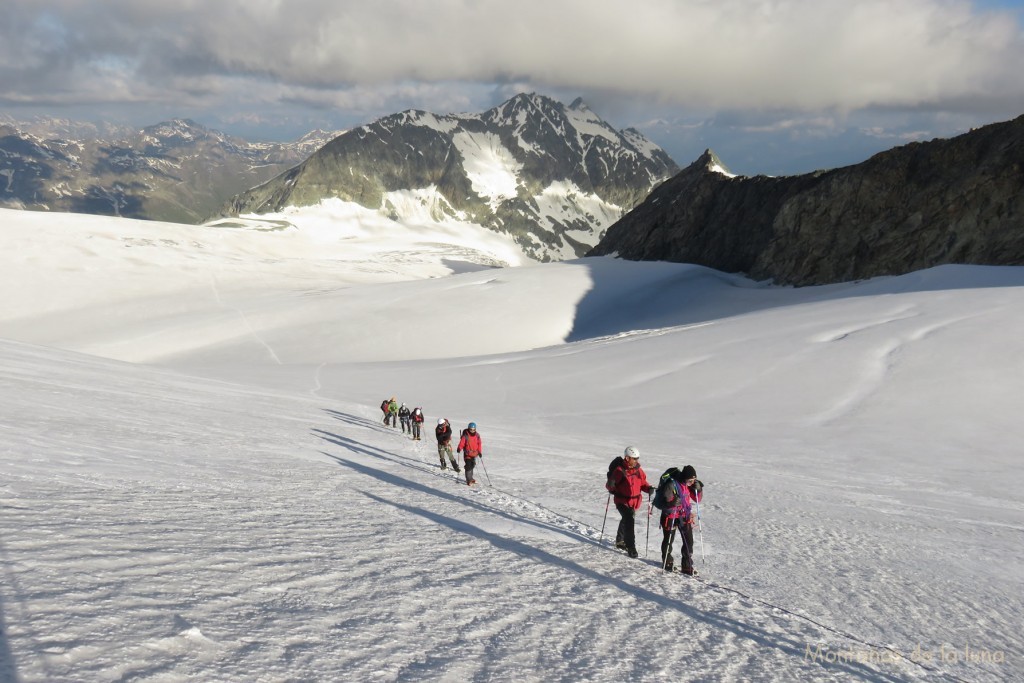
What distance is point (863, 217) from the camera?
68500 millimetres

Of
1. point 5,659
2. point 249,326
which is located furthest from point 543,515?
point 249,326

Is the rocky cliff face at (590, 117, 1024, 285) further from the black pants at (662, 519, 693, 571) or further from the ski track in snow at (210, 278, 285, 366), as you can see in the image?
the black pants at (662, 519, 693, 571)

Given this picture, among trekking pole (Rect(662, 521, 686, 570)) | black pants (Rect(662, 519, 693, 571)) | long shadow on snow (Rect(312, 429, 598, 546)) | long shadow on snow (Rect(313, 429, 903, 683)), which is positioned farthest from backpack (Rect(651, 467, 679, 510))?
long shadow on snow (Rect(312, 429, 598, 546))

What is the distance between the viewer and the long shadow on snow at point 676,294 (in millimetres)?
51812

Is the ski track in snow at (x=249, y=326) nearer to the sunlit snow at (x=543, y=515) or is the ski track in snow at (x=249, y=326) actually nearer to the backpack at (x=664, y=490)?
the sunlit snow at (x=543, y=515)

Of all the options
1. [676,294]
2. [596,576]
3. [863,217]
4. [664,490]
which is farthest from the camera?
[676,294]

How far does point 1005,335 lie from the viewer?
27.2 metres

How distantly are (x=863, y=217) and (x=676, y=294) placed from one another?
21008mm

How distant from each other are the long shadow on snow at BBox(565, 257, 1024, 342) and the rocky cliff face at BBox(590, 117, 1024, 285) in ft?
18.6

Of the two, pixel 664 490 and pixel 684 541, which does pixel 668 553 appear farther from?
pixel 664 490

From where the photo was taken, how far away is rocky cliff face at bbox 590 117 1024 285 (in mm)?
56344

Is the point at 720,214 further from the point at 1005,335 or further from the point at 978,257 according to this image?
the point at 1005,335

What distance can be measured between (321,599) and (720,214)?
89563 millimetres

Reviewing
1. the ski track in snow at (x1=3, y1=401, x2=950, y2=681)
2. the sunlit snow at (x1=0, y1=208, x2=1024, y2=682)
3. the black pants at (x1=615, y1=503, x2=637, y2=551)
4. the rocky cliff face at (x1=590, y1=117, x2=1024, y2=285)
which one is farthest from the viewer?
the rocky cliff face at (x1=590, y1=117, x2=1024, y2=285)
